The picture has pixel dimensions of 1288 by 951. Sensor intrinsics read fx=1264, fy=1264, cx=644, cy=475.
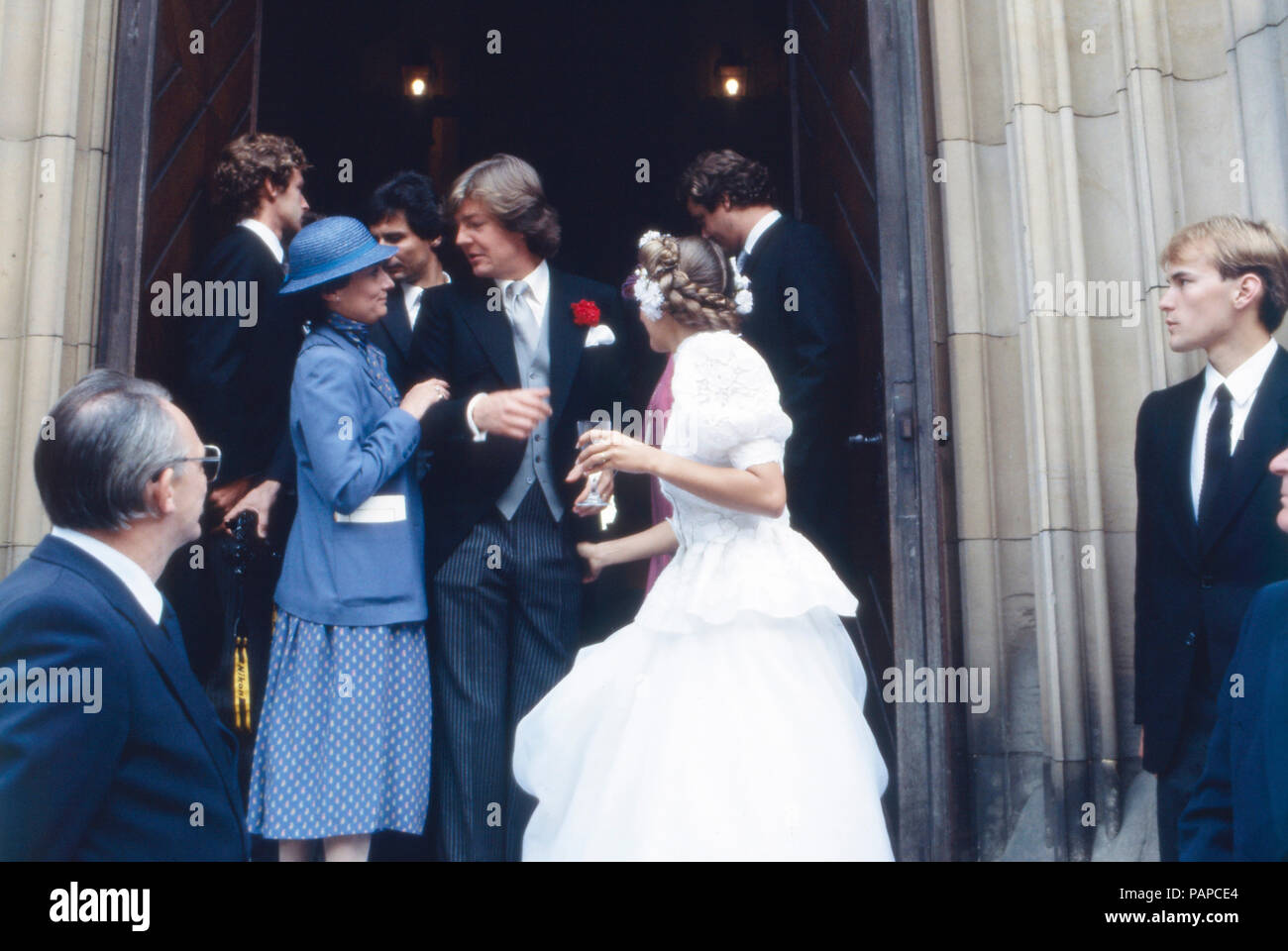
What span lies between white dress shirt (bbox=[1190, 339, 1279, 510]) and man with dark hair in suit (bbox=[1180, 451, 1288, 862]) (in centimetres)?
106

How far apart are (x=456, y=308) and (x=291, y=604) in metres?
1.09

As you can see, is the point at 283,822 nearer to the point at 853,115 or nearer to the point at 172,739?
the point at 172,739

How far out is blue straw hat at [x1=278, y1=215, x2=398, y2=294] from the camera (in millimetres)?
3912

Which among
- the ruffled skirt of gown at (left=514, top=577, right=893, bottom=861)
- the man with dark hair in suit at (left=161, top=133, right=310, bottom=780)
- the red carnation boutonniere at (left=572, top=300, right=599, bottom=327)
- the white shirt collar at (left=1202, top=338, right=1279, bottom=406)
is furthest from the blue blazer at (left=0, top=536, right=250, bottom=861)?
the white shirt collar at (left=1202, top=338, right=1279, bottom=406)

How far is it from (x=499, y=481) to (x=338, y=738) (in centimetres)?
92

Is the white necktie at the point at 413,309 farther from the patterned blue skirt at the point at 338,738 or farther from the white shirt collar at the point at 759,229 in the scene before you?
the patterned blue skirt at the point at 338,738

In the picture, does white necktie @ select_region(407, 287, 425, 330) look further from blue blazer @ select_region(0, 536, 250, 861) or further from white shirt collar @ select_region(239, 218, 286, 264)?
blue blazer @ select_region(0, 536, 250, 861)

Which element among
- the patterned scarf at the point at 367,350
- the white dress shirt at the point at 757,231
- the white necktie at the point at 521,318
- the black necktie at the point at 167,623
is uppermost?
the white dress shirt at the point at 757,231

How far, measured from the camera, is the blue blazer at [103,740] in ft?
6.35

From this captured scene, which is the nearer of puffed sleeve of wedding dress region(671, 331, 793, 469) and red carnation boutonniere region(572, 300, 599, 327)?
puffed sleeve of wedding dress region(671, 331, 793, 469)

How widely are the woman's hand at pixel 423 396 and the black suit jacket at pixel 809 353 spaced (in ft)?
3.82

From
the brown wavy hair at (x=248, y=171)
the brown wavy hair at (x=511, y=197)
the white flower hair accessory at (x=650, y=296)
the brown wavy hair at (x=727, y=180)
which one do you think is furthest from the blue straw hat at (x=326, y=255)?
the brown wavy hair at (x=727, y=180)

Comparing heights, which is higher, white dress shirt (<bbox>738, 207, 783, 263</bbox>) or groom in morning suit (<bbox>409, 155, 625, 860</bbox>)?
white dress shirt (<bbox>738, 207, 783, 263</bbox>)

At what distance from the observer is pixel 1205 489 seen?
346cm
